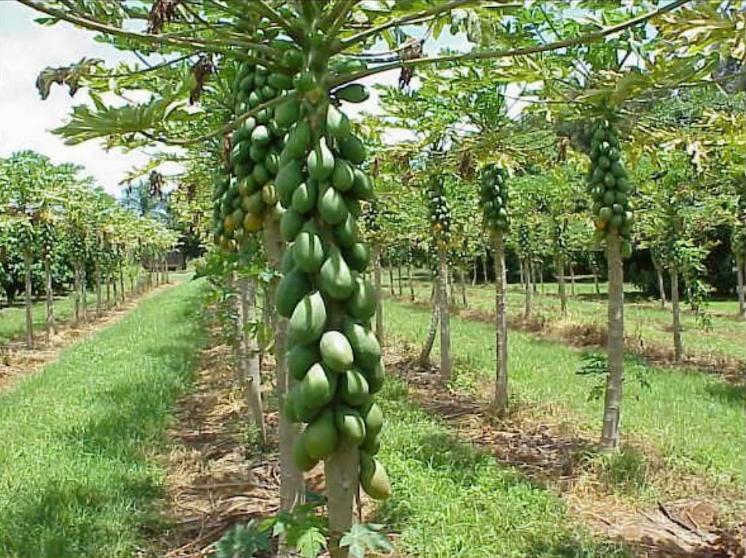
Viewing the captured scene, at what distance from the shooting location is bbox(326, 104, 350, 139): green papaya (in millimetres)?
2334

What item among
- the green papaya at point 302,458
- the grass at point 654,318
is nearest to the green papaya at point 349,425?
the green papaya at point 302,458

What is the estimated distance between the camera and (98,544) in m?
4.69

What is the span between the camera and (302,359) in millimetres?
2260

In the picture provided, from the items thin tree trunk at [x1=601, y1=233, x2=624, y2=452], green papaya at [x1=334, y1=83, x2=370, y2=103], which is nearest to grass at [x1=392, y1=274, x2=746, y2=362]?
thin tree trunk at [x1=601, y1=233, x2=624, y2=452]

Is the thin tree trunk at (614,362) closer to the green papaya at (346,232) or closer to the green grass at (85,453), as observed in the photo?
the green grass at (85,453)

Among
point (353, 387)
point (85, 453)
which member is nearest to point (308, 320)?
point (353, 387)

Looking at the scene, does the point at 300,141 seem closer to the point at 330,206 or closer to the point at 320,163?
the point at 320,163

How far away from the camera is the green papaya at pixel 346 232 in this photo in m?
2.34

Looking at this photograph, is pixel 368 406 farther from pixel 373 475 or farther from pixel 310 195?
pixel 310 195

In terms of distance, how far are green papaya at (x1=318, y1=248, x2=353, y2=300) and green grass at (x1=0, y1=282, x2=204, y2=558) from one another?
10.4ft

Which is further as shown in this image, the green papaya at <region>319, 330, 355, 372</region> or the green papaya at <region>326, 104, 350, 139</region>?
the green papaya at <region>326, 104, 350, 139</region>

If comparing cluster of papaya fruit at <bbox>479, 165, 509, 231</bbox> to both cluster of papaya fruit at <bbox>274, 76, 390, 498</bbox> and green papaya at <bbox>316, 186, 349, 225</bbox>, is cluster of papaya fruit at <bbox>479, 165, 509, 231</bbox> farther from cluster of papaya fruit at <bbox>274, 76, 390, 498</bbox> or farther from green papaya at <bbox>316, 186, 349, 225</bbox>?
green papaya at <bbox>316, 186, 349, 225</bbox>

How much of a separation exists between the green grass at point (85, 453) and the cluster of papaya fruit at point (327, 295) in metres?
2.98

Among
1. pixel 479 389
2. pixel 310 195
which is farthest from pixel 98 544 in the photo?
pixel 479 389
